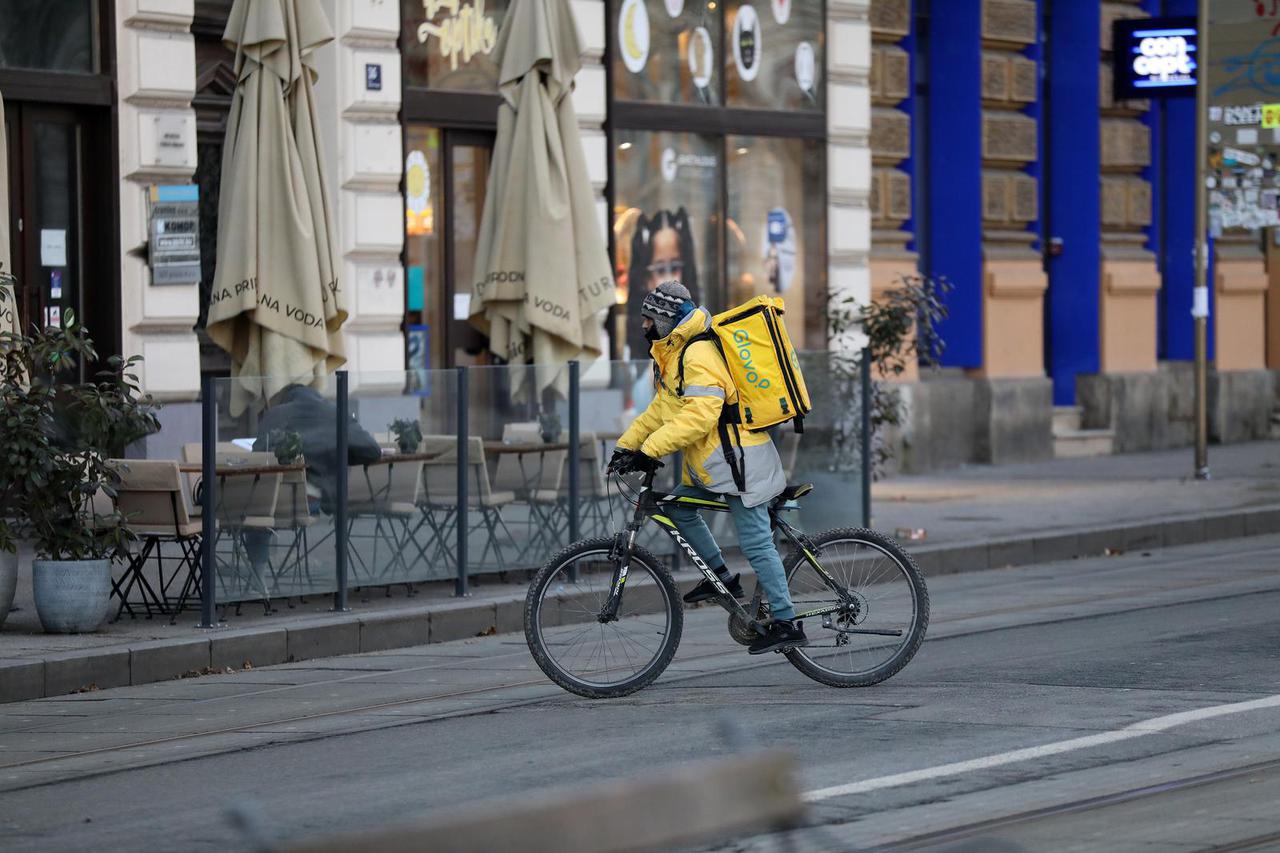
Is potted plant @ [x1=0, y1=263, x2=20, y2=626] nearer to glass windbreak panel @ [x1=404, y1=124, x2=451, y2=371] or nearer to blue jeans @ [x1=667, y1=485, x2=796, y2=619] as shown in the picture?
blue jeans @ [x1=667, y1=485, x2=796, y2=619]

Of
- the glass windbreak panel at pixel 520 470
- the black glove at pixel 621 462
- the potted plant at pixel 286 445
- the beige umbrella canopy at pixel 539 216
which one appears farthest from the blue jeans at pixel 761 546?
the beige umbrella canopy at pixel 539 216

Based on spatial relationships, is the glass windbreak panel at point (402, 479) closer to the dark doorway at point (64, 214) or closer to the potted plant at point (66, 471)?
the potted plant at point (66, 471)

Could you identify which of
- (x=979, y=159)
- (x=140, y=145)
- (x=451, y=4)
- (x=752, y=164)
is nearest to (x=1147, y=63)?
(x=979, y=159)

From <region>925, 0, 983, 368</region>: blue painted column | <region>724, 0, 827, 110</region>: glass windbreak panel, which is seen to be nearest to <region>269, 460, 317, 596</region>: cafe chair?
<region>724, 0, 827, 110</region>: glass windbreak panel

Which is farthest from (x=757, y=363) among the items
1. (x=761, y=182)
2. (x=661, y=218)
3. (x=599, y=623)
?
→ (x=761, y=182)

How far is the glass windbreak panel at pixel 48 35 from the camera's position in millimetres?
14914

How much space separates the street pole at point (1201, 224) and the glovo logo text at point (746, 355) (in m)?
11.7

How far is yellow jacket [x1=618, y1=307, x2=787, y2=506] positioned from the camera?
9.16 meters

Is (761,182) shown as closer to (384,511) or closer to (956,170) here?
(956,170)

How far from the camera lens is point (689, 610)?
13133mm

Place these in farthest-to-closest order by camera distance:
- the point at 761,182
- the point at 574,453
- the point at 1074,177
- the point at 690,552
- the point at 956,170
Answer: the point at 1074,177
the point at 956,170
the point at 761,182
the point at 574,453
the point at 690,552

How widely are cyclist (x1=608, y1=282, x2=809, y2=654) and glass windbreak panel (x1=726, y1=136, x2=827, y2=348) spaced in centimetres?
1097

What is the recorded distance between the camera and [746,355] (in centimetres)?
931

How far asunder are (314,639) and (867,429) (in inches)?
187
